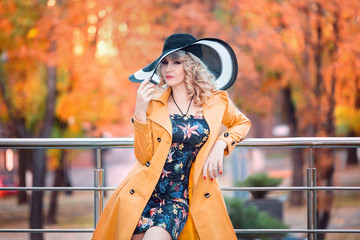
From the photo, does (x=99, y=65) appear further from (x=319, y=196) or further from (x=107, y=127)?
(x=319, y=196)

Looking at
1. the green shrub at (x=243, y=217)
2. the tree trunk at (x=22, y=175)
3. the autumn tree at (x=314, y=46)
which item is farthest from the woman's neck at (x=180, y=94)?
the tree trunk at (x=22, y=175)

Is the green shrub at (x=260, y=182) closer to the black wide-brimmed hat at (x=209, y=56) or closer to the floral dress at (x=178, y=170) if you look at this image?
the black wide-brimmed hat at (x=209, y=56)

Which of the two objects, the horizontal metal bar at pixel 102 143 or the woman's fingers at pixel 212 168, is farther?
the horizontal metal bar at pixel 102 143

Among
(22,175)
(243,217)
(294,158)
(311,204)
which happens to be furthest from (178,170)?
(22,175)

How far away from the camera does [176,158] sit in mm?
3105

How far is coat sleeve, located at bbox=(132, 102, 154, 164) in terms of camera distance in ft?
9.86

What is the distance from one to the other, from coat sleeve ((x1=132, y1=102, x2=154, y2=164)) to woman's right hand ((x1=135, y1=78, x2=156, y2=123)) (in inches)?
1.5

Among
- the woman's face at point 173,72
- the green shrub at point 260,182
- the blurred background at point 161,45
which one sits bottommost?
the green shrub at point 260,182

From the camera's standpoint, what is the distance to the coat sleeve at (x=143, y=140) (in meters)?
3.01

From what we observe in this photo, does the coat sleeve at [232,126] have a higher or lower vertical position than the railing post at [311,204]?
higher

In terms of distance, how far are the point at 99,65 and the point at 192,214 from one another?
759 cm

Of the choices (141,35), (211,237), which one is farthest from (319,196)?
(211,237)

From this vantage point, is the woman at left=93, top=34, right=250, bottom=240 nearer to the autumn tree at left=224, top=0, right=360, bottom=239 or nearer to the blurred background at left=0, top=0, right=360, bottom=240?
the blurred background at left=0, top=0, right=360, bottom=240

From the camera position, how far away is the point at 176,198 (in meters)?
3.10
